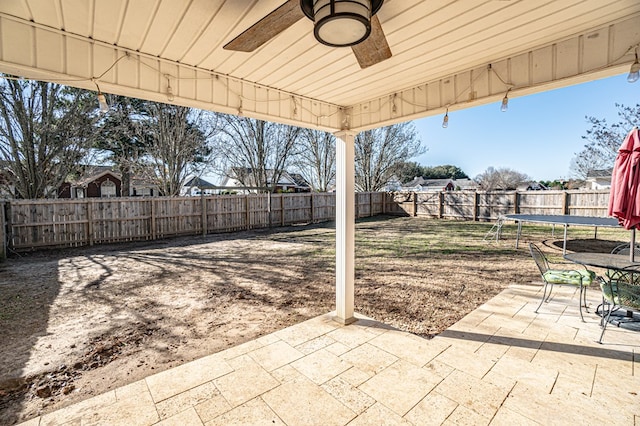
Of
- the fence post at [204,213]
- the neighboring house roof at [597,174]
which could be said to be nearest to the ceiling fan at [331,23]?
the fence post at [204,213]

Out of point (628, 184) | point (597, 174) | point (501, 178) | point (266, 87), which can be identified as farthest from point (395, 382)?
point (501, 178)

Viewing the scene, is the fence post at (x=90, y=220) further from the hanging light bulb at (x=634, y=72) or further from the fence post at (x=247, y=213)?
the hanging light bulb at (x=634, y=72)

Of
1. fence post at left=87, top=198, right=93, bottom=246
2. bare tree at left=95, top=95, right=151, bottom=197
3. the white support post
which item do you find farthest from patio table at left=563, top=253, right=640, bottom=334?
bare tree at left=95, top=95, right=151, bottom=197

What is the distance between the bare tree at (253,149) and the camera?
13.5 m

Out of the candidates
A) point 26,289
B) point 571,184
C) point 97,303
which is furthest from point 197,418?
point 571,184

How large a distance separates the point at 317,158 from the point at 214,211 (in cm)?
760

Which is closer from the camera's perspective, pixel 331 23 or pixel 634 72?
pixel 331 23

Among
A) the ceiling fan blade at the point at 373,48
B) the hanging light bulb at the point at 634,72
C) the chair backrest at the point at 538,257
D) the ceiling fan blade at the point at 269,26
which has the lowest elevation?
the chair backrest at the point at 538,257

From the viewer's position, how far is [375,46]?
63.4 inches

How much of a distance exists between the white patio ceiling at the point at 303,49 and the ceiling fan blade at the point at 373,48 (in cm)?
17

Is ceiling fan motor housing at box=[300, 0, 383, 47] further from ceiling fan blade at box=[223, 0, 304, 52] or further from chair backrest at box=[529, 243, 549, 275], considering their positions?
chair backrest at box=[529, 243, 549, 275]

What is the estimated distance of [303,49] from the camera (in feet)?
6.45

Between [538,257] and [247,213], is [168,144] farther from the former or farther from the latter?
[538,257]

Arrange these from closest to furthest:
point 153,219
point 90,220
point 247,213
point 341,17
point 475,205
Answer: point 341,17
point 90,220
point 153,219
point 247,213
point 475,205
